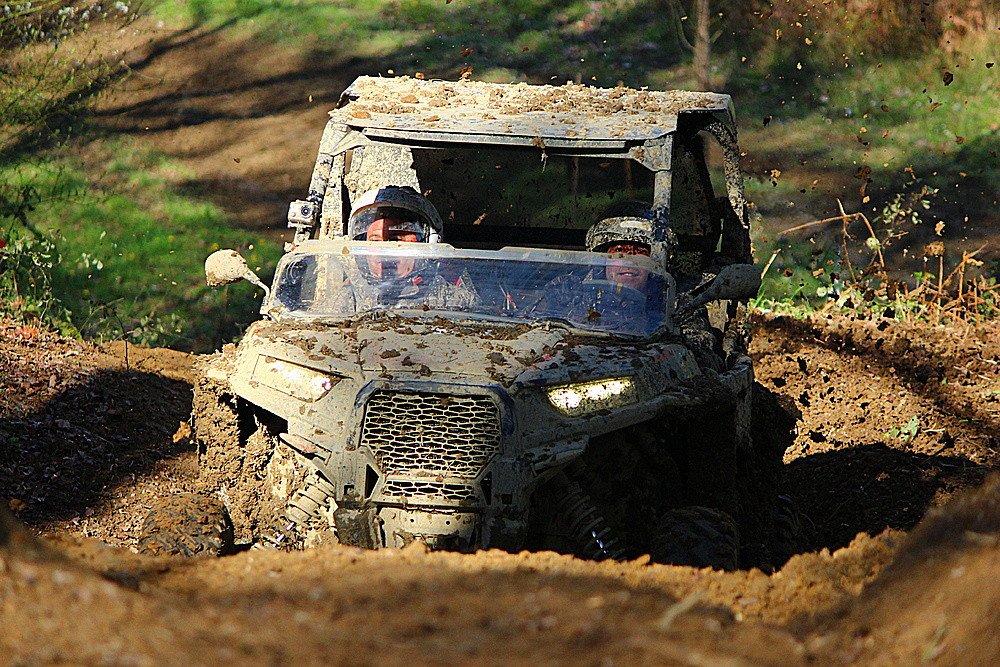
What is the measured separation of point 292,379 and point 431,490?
89 cm

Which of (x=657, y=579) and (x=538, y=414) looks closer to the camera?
(x=657, y=579)

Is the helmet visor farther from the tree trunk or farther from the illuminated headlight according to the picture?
the tree trunk

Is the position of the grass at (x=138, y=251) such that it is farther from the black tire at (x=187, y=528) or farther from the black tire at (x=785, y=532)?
the black tire at (x=785, y=532)

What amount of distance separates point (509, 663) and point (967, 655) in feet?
3.53

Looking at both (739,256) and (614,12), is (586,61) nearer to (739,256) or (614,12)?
(614,12)

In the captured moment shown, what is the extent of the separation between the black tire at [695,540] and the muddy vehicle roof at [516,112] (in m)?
2.58

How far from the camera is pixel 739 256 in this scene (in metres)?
7.48

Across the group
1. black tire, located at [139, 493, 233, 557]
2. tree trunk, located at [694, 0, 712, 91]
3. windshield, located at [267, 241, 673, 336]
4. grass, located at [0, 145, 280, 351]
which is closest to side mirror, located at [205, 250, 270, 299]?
windshield, located at [267, 241, 673, 336]

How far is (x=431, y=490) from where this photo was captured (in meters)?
3.99

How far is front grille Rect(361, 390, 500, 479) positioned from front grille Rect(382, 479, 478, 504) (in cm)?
4

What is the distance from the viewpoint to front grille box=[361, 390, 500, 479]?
4023mm

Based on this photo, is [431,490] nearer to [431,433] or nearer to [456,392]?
[431,433]

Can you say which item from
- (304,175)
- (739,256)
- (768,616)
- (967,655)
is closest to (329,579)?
(768,616)

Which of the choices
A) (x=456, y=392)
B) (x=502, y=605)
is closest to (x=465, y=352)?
(x=456, y=392)
